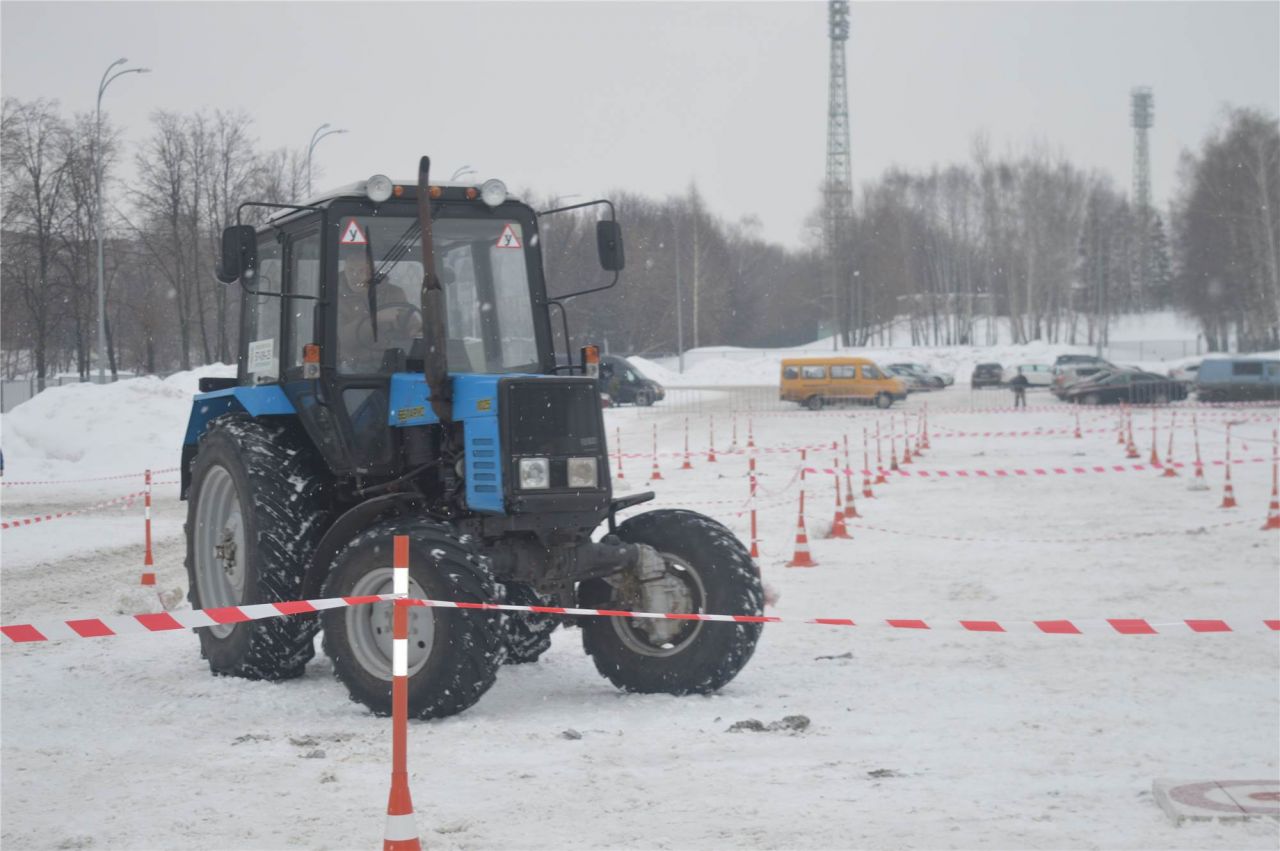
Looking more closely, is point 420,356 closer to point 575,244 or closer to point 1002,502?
point 1002,502

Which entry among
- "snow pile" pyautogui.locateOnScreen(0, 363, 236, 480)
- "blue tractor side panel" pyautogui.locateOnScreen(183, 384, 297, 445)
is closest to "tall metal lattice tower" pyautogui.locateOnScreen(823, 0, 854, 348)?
"snow pile" pyautogui.locateOnScreen(0, 363, 236, 480)

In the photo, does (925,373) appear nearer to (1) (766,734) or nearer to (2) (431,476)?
(2) (431,476)

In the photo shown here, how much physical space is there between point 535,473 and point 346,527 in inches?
48.1

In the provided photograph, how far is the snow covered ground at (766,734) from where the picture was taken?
5637 millimetres

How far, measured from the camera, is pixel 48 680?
852 centimetres

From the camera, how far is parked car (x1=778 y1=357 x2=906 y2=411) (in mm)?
48438

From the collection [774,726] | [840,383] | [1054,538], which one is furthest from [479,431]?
[840,383]

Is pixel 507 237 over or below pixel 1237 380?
over

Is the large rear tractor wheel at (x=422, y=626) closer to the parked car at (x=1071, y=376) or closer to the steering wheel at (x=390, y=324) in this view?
the steering wheel at (x=390, y=324)

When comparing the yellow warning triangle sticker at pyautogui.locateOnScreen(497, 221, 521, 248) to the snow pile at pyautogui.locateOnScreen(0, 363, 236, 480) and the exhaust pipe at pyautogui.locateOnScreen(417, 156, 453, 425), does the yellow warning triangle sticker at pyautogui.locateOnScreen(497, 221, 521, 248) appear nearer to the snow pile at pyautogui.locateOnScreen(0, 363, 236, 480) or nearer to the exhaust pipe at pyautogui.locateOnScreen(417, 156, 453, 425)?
the exhaust pipe at pyautogui.locateOnScreen(417, 156, 453, 425)

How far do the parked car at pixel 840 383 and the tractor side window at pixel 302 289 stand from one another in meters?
40.5

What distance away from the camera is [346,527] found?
26.2 ft

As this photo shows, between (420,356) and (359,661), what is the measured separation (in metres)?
1.85

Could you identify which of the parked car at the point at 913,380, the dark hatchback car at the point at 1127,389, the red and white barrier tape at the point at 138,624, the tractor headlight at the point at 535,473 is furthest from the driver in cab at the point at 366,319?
the parked car at the point at 913,380
